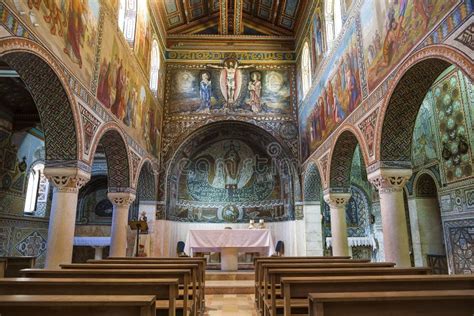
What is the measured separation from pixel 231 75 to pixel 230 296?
12693 mm

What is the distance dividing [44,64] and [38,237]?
1082 cm

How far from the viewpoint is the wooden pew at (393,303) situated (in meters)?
2.96

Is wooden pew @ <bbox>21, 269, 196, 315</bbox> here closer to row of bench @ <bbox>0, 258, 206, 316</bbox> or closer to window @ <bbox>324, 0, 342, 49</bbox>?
row of bench @ <bbox>0, 258, 206, 316</bbox>

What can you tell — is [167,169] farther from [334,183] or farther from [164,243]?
[334,183]

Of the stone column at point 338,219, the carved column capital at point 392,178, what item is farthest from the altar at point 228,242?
the carved column capital at point 392,178

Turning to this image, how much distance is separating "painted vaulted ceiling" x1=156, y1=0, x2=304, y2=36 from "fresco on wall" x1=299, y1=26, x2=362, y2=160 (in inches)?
224

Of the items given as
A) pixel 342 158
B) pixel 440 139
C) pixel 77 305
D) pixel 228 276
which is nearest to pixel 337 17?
pixel 342 158

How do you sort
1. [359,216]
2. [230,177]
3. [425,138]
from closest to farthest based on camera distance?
[425,138] → [359,216] → [230,177]

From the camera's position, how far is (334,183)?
1344 centimetres

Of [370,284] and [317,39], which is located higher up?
[317,39]

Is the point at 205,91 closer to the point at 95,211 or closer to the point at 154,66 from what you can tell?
the point at 154,66

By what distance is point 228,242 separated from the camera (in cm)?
1322

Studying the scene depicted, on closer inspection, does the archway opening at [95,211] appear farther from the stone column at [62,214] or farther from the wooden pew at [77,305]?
the wooden pew at [77,305]

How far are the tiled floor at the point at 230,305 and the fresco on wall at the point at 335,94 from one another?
6.53 m
